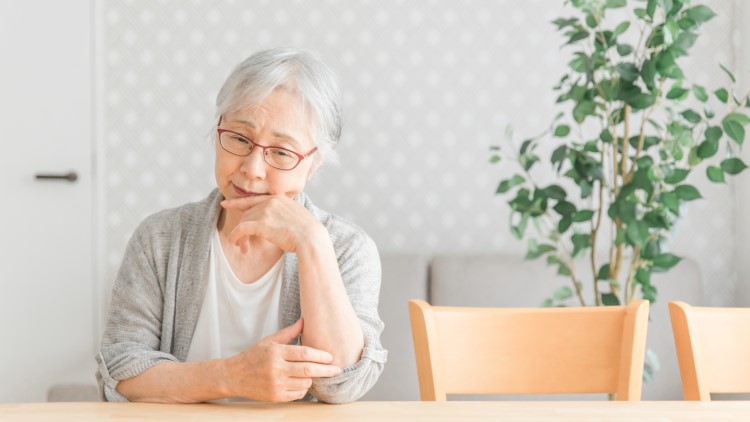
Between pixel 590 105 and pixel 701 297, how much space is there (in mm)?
903

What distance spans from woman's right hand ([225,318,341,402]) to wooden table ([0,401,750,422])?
21mm

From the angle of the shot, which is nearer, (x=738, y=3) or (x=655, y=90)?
(x=655, y=90)

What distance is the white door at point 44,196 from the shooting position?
3039mm

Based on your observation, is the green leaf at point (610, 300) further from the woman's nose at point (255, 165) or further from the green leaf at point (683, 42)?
the woman's nose at point (255, 165)

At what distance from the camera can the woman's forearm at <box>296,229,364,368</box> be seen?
4.51ft

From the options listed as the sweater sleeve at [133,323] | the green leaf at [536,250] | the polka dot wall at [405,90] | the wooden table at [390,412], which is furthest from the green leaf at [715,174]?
the sweater sleeve at [133,323]

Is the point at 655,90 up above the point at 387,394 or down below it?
above

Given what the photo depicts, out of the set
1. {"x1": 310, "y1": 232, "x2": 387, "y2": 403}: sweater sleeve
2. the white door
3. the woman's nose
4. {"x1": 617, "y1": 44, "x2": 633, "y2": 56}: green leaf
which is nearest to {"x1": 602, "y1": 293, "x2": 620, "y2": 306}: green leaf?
{"x1": 617, "y1": 44, "x2": 633, "y2": 56}: green leaf

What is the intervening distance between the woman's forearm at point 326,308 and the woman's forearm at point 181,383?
16 cm

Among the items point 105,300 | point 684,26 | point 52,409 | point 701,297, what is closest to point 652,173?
point 684,26

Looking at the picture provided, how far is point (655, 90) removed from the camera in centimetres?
217

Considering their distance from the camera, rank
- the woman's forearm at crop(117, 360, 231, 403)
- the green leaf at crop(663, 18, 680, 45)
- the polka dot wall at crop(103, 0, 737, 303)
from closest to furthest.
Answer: the woman's forearm at crop(117, 360, 231, 403) → the green leaf at crop(663, 18, 680, 45) → the polka dot wall at crop(103, 0, 737, 303)

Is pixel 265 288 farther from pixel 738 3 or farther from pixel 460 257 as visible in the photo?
pixel 738 3

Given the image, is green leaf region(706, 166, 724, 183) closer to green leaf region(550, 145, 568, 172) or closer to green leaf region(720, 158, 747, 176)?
green leaf region(720, 158, 747, 176)
